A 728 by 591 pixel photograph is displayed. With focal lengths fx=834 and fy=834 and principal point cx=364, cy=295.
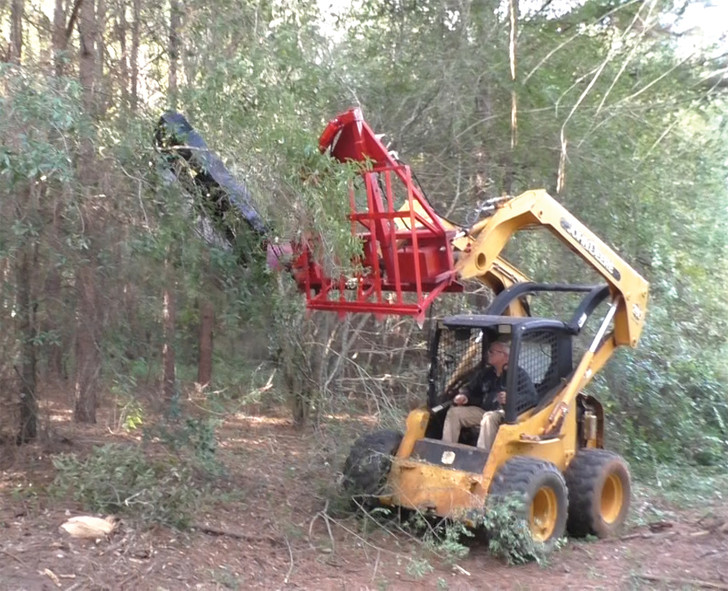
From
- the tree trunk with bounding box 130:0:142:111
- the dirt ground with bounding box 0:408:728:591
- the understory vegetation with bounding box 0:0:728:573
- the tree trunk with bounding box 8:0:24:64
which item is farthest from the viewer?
the tree trunk with bounding box 130:0:142:111

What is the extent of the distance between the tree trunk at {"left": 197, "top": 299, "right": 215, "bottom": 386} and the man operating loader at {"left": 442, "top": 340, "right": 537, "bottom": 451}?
7.96ft

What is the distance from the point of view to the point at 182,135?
684 centimetres

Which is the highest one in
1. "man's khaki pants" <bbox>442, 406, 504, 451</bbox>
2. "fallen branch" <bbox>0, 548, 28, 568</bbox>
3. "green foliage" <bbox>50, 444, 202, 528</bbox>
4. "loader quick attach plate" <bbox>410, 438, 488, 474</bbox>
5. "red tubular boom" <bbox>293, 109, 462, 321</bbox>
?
"red tubular boom" <bbox>293, 109, 462, 321</bbox>

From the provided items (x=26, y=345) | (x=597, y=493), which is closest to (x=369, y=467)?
(x=597, y=493)

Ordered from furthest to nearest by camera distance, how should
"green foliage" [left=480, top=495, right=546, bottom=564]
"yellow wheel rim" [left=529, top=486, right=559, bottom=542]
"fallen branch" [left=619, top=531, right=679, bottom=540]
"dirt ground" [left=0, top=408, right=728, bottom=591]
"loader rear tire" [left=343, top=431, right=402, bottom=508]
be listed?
1. "fallen branch" [left=619, top=531, right=679, bottom=540]
2. "loader rear tire" [left=343, top=431, right=402, bottom=508]
3. "yellow wheel rim" [left=529, top=486, right=559, bottom=542]
4. "green foliage" [left=480, top=495, right=546, bottom=564]
5. "dirt ground" [left=0, top=408, right=728, bottom=591]

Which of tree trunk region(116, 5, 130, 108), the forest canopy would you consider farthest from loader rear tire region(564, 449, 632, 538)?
tree trunk region(116, 5, 130, 108)

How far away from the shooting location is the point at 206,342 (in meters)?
9.62

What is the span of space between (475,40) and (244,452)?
5898 mm

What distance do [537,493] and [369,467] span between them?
142 cm

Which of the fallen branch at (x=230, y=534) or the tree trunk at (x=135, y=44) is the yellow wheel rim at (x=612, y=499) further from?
the tree trunk at (x=135, y=44)

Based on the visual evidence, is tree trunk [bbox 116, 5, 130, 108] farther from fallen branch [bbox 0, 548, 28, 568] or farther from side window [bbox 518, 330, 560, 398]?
side window [bbox 518, 330, 560, 398]

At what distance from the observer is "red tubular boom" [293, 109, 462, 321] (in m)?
6.43

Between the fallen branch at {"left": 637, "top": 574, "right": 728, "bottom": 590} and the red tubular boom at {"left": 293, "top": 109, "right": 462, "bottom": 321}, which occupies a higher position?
the red tubular boom at {"left": 293, "top": 109, "right": 462, "bottom": 321}

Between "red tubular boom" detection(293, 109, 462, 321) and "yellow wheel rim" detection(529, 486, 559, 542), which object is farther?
"yellow wheel rim" detection(529, 486, 559, 542)
